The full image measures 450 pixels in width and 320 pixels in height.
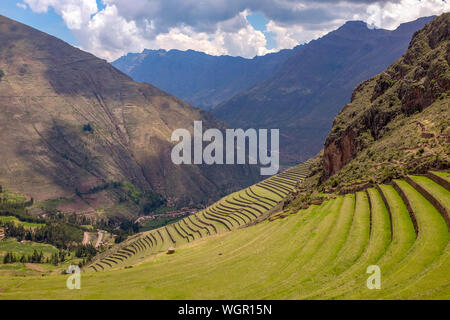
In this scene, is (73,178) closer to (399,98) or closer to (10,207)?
(10,207)

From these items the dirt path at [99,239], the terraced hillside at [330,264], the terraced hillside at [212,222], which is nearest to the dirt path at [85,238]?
the dirt path at [99,239]

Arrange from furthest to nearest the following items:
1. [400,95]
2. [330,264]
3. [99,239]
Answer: [99,239]
[400,95]
[330,264]

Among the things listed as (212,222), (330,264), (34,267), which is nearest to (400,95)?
(330,264)

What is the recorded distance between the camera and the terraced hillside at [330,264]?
674 inches

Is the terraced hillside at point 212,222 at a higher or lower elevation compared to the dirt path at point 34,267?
higher

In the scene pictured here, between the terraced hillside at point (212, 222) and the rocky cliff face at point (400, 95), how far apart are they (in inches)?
1154

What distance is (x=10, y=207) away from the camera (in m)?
129

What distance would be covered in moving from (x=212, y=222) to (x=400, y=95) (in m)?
54.1

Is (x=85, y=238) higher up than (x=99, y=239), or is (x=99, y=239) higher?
(x=85, y=238)

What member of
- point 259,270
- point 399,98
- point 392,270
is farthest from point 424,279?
point 399,98

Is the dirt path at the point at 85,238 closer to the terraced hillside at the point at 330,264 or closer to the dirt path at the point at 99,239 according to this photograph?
the dirt path at the point at 99,239

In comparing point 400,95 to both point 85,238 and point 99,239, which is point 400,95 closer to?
point 99,239

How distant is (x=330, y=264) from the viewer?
2111 cm
